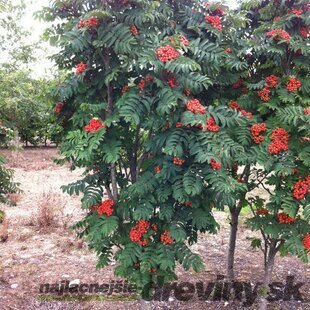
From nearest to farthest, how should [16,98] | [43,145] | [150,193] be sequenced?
[150,193] → [16,98] → [43,145]

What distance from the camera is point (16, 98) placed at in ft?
12.9

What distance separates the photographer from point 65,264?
529 cm

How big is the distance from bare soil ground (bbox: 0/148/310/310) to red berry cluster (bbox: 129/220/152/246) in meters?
1.12

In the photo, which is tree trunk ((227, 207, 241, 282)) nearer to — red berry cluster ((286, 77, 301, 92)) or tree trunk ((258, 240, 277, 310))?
tree trunk ((258, 240, 277, 310))

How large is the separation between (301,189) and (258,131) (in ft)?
1.87

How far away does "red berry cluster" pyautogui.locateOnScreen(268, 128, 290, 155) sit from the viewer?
2990 millimetres

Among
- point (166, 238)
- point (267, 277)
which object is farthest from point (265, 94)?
point (267, 277)

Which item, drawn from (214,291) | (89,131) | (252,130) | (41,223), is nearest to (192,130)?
(252,130)

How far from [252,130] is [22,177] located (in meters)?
9.58

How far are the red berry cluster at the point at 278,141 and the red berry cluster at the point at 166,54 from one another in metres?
1.07

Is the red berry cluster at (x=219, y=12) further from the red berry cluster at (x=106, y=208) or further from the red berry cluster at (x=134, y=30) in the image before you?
the red berry cluster at (x=106, y=208)

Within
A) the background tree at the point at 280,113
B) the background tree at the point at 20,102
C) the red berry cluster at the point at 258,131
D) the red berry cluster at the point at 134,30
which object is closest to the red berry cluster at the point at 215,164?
the background tree at the point at 280,113

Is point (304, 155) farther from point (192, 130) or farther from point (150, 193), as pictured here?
point (150, 193)

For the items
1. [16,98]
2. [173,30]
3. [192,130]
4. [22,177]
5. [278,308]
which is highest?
[173,30]
